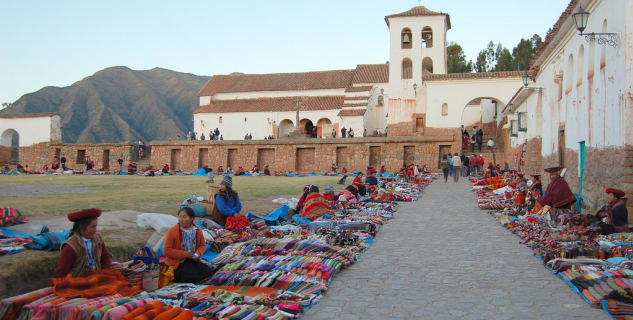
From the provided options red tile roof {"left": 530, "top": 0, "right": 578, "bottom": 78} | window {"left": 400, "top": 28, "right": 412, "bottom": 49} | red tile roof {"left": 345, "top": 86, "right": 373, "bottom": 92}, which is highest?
window {"left": 400, "top": 28, "right": 412, "bottom": 49}

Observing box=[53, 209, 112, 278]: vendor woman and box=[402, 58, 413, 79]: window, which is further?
box=[402, 58, 413, 79]: window

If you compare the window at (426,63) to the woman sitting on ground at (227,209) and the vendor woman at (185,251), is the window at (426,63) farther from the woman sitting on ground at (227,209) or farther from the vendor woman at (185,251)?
the vendor woman at (185,251)

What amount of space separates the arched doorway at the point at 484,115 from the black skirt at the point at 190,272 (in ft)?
107

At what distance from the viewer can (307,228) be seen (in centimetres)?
973

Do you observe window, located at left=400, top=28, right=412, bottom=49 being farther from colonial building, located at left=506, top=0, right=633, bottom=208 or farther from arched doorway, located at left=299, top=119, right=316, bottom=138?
colonial building, located at left=506, top=0, right=633, bottom=208

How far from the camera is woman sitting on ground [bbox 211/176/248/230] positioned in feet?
30.3

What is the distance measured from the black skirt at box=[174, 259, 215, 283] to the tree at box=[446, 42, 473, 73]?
48970 mm

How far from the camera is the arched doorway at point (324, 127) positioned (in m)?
42.7

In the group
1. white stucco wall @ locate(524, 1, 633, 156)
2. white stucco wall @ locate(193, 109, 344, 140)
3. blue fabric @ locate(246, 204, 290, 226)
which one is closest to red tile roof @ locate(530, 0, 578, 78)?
white stucco wall @ locate(524, 1, 633, 156)

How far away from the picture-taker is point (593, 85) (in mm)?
11055

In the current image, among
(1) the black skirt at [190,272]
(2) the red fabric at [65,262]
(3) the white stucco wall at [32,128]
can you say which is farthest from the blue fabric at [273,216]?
(3) the white stucco wall at [32,128]

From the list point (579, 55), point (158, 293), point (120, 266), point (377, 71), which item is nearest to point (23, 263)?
point (120, 266)

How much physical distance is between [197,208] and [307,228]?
214cm

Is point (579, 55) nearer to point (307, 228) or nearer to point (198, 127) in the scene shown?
point (307, 228)
